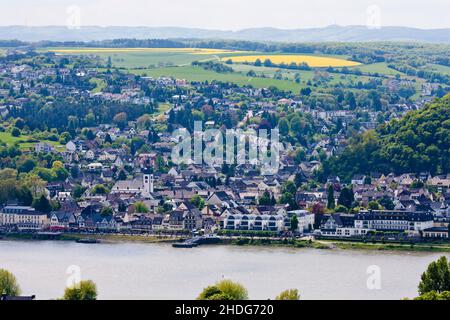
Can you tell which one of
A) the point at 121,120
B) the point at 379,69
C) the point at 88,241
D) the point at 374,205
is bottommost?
the point at 121,120

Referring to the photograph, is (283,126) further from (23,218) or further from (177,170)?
(23,218)

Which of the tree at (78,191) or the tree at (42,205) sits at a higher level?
the tree at (42,205)

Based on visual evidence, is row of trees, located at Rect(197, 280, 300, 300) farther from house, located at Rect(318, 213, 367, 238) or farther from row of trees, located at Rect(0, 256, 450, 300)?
house, located at Rect(318, 213, 367, 238)

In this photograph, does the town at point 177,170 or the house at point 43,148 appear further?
the house at point 43,148

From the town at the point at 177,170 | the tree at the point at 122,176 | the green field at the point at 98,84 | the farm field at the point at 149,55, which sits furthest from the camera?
the farm field at the point at 149,55

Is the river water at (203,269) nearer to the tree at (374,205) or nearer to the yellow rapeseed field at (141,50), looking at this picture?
the tree at (374,205)

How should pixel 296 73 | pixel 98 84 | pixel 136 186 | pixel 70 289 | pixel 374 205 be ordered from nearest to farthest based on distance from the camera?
1. pixel 70 289
2. pixel 374 205
3. pixel 136 186
4. pixel 98 84
5. pixel 296 73

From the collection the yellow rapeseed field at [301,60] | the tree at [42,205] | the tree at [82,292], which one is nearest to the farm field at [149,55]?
the yellow rapeseed field at [301,60]

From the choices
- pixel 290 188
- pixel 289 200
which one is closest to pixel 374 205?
pixel 289 200
